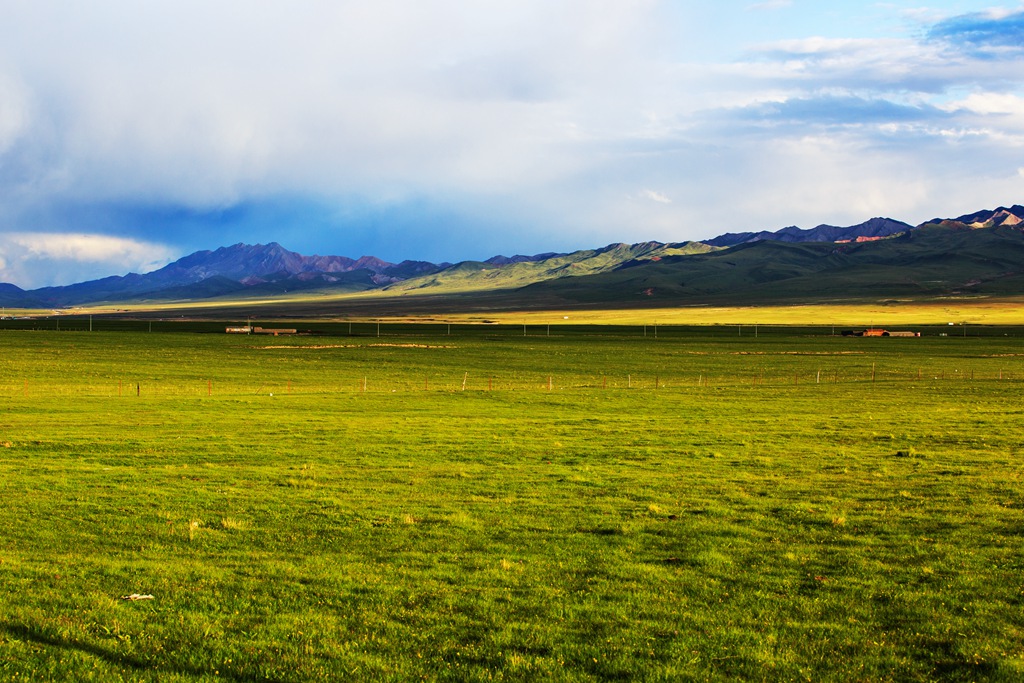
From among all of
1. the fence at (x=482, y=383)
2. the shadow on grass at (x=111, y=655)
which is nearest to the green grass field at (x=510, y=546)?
the shadow on grass at (x=111, y=655)

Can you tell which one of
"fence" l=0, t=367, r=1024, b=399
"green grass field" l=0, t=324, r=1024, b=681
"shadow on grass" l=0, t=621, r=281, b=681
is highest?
"shadow on grass" l=0, t=621, r=281, b=681

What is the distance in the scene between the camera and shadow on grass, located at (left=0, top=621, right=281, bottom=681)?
9727 millimetres

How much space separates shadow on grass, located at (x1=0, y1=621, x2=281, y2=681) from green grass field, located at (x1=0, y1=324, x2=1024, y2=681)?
4cm

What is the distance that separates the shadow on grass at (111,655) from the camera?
973 centimetres

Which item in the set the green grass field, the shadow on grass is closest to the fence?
the green grass field

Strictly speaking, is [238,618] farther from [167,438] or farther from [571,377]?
[571,377]

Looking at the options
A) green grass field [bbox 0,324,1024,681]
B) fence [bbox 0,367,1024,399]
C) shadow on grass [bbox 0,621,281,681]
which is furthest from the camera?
fence [bbox 0,367,1024,399]

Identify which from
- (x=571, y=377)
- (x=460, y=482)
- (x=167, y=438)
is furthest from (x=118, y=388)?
(x=460, y=482)

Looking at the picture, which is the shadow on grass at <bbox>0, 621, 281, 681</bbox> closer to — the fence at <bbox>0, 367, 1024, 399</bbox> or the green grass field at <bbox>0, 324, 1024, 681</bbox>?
the green grass field at <bbox>0, 324, 1024, 681</bbox>

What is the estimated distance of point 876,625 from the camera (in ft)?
37.5

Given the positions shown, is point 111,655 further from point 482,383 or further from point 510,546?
point 482,383

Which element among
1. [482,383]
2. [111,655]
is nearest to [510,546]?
[111,655]

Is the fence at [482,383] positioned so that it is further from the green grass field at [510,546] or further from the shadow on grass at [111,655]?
the shadow on grass at [111,655]

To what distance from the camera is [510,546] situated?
51.0 ft
